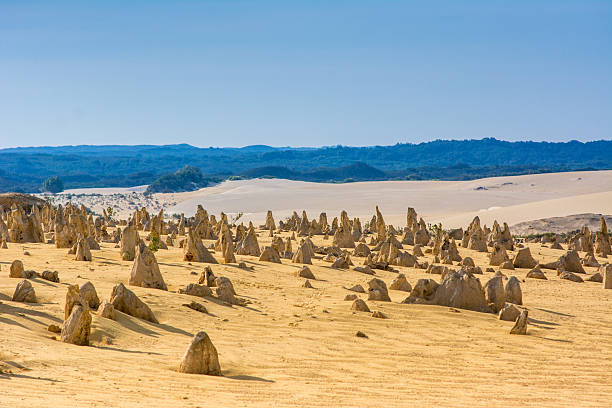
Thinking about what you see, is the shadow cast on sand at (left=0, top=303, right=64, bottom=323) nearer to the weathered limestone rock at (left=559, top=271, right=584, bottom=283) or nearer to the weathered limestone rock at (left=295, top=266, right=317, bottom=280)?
the weathered limestone rock at (left=295, top=266, right=317, bottom=280)

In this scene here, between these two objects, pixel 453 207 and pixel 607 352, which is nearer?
pixel 607 352

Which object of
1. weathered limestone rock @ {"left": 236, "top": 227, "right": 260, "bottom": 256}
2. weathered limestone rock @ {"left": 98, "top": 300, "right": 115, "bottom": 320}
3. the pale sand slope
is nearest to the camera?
weathered limestone rock @ {"left": 98, "top": 300, "right": 115, "bottom": 320}

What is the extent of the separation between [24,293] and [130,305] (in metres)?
1.49

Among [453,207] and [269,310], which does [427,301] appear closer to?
[269,310]

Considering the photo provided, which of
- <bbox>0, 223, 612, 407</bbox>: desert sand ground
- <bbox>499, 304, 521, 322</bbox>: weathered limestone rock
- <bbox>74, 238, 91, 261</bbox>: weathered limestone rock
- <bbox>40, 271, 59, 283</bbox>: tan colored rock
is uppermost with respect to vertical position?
<bbox>74, 238, 91, 261</bbox>: weathered limestone rock

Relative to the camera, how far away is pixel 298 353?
9375mm

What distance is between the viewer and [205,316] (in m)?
11.1

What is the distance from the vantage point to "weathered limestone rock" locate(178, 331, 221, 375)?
306 inches

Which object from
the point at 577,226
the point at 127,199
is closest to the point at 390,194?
the point at 127,199

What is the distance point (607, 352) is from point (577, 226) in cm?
3228

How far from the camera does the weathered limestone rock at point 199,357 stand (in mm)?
7773

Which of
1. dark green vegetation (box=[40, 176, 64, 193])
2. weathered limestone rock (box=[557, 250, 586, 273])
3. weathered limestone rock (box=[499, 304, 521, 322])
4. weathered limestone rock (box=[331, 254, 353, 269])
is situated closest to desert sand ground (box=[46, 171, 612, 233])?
dark green vegetation (box=[40, 176, 64, 193])

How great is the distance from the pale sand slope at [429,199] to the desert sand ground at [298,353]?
38268 millimetres

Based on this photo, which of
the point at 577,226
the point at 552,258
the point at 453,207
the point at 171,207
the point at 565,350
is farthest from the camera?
the point at 171,207
